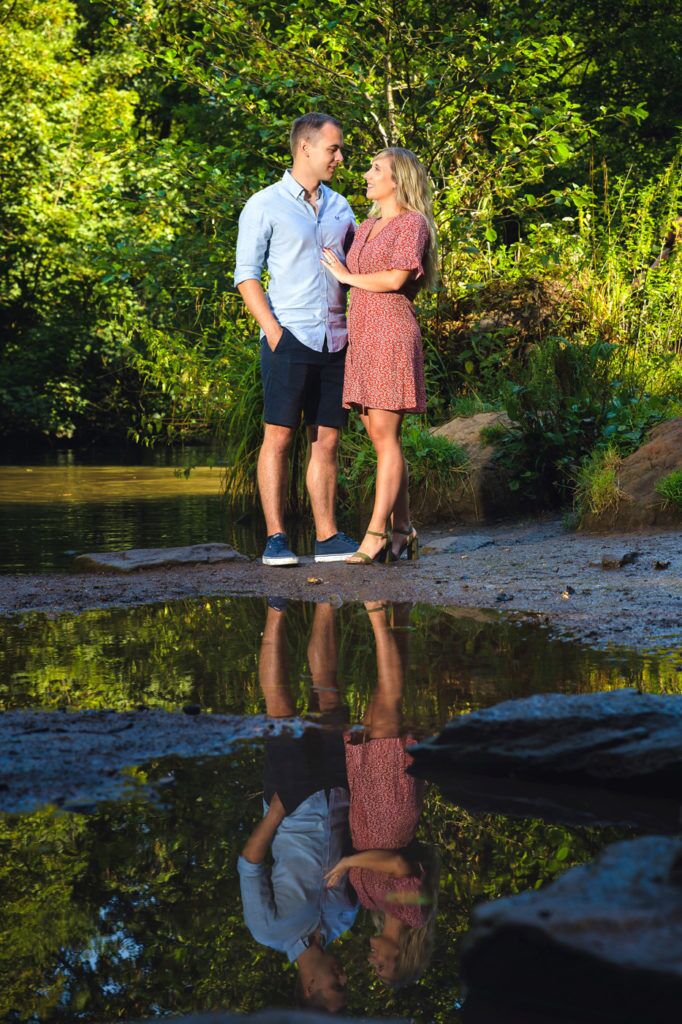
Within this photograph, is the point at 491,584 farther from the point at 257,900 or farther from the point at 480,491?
the point at 257,900

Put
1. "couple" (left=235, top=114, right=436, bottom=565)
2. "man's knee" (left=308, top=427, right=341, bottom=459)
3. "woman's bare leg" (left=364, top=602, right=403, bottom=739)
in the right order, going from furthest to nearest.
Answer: "man's knee" (left=308, top=427, right=341, bottom=459) → "couple" (left=235, top=114, right=436, bottom=565) → "woman's bare leg" (left=364, top=602, right=403, bottom=739)

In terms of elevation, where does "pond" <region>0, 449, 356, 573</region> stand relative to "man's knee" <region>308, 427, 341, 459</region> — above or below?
below

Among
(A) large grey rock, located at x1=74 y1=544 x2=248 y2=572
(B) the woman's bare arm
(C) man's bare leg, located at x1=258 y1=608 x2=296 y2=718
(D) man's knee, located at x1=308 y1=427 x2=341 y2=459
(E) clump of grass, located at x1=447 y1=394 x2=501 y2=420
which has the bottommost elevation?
(C) man's bare leg, located at x1=258 y1=608 x2=296 y2=718

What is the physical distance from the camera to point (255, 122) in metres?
11.6

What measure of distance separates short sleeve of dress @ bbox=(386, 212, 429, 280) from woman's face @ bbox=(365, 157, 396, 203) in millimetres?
158

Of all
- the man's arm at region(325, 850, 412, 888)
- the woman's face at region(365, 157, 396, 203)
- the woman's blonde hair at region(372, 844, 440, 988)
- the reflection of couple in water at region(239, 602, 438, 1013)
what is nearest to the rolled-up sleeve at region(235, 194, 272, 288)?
the woman's face at region(365, 157, 396, 203)

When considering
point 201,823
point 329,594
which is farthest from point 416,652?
point 201,823

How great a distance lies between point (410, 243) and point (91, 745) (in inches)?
166

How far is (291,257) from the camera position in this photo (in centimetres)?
729

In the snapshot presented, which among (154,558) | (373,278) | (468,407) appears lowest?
(154,558)

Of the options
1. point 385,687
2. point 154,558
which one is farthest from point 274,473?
point 385,687

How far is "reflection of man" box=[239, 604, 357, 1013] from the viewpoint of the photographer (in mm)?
2199

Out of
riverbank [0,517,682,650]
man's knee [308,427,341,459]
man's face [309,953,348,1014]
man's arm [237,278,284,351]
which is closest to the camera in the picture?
man's face [309,953,348,1014]

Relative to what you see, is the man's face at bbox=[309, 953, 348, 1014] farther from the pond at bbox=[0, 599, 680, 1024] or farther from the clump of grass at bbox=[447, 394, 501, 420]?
the clump of grass at bbox=[447, 394, 501, 420]
